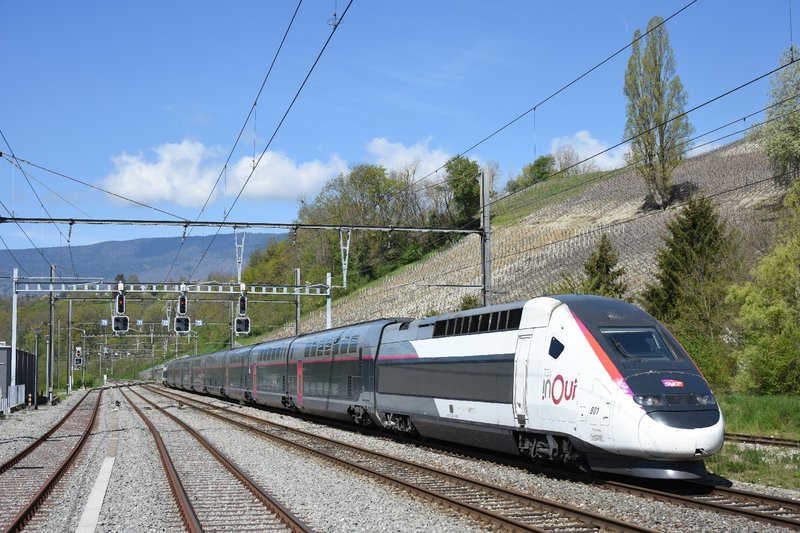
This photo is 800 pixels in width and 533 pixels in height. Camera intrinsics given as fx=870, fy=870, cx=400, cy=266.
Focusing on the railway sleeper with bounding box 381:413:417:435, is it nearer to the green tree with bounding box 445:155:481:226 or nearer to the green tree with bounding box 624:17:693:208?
the green tree with bounding box 624:17:693:208

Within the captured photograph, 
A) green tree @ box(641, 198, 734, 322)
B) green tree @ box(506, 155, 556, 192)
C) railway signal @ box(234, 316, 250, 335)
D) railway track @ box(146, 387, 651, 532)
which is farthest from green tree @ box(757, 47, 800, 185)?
green tree @ box(506, 155, 556, 192)

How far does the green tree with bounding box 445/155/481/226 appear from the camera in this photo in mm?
108812

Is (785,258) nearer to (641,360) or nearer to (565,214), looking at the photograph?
(641,360)

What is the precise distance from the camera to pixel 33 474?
19031 mm

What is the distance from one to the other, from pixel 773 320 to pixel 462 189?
77.8 metres

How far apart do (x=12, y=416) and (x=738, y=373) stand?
1371 inches

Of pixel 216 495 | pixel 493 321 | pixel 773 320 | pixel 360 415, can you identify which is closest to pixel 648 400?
pixel 493 321

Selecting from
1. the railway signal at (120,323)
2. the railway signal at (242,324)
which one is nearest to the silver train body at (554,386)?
the railway signal at (242,324)

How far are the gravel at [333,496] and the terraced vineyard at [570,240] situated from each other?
38.6 metres

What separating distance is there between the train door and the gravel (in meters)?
1.13

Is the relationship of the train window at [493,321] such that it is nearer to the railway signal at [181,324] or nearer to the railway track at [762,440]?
the railway track at [762,440]

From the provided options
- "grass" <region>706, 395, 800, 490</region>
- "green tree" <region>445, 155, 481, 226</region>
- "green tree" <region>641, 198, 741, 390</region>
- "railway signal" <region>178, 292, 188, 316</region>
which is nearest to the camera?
"grass" <region>706, 395, 800, 490</region>

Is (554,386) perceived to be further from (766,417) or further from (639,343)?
(766,417)

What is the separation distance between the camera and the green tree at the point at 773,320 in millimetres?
29641
